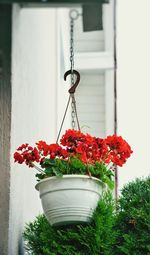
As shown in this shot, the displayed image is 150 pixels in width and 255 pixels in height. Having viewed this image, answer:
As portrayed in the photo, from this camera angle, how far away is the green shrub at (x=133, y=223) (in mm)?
4227

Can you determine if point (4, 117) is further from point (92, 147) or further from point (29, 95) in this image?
point (29, 95)

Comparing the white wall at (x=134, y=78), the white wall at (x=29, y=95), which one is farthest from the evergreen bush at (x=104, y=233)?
the white wall at (x=134, y=78)

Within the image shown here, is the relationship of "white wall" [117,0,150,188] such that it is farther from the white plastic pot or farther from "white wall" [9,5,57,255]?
the white plastic pot

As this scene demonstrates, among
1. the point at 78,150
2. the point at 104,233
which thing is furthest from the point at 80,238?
the point at 78,150

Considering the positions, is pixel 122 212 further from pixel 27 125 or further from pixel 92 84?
pixel 92 84

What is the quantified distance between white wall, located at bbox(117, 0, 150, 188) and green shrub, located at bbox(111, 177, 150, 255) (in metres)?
4.08

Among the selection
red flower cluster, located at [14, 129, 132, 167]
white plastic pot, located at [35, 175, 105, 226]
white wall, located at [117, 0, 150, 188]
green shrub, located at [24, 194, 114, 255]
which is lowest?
green shrub, located at [24, 194, 114, 255]

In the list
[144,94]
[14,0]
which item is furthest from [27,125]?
[144,94]

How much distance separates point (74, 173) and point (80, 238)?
0.95 feet

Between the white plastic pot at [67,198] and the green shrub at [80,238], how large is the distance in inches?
3.0

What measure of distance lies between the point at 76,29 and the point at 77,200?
4.56 m

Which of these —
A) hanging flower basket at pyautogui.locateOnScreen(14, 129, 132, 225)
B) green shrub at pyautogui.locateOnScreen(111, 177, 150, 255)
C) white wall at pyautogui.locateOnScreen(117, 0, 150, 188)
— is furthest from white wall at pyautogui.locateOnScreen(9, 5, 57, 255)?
white wall at pyautogui.locateOnScreen(117, 0, 150, 188)

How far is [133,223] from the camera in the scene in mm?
4328

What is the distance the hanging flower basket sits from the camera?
3854 mm
